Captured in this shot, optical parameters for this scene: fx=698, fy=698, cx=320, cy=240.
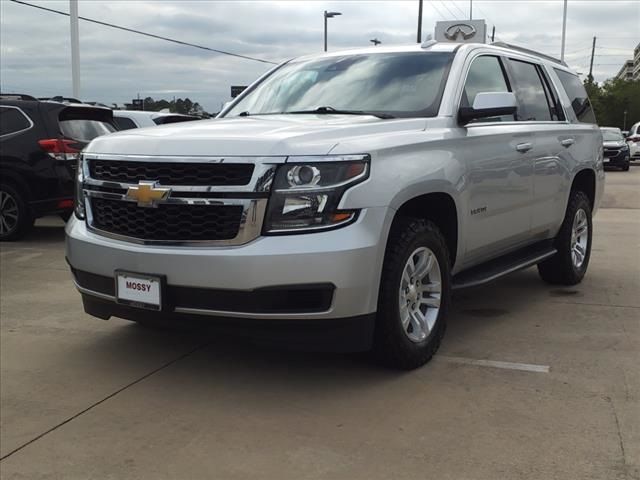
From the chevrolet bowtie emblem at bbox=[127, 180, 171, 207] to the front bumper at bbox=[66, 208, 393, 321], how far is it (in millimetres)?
227

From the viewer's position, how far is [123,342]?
457 cm

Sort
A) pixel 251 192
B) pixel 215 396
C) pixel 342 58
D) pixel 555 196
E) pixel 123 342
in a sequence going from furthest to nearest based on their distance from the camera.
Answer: pixel 555 196 → pixel 342 58 → pixel 123 342 → pixel 215 396 → pixel 251 192

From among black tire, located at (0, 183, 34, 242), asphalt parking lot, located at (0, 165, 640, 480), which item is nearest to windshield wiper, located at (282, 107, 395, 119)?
asphalt parking lot, located at (0, 165, 640, 480)

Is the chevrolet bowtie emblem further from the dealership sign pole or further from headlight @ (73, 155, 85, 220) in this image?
the dealership sign pole

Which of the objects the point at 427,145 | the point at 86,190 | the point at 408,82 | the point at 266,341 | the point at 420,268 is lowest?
the point at 266,341

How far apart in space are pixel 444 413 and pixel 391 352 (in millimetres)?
489

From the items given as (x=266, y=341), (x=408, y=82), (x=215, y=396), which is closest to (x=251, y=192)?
(x=266, y=341)

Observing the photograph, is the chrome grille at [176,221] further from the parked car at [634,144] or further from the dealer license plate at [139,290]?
the parked car at [634,144]

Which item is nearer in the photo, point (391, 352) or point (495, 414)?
point (495, 414)

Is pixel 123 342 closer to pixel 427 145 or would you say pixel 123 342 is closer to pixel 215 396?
pixel 215 396

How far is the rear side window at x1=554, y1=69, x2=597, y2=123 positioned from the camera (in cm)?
639

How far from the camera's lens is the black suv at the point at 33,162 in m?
8.48

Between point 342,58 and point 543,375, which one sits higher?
point 342,58

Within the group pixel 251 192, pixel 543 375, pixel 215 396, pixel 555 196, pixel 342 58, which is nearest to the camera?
pixel 251 192
